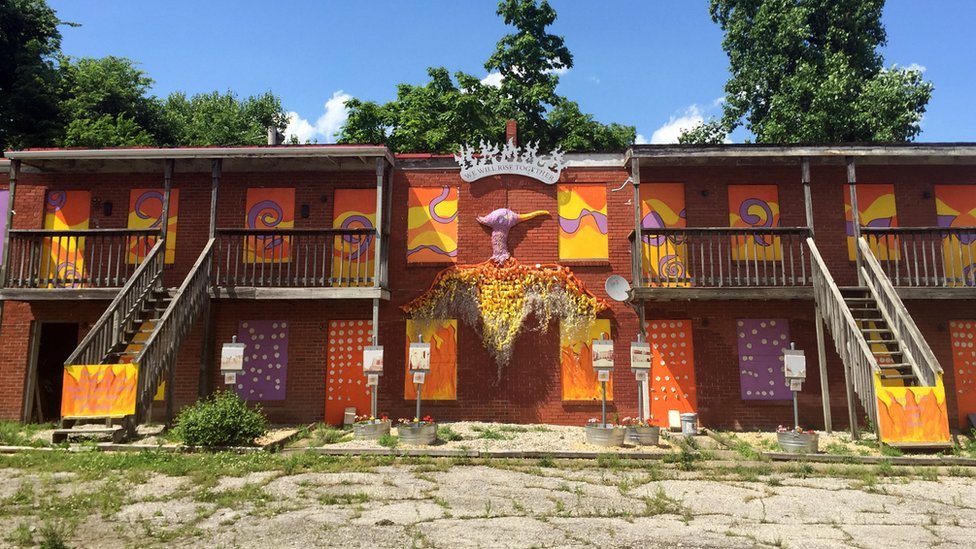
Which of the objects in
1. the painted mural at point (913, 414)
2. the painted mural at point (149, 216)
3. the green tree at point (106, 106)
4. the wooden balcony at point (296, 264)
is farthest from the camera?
the green tree at point (106, 106)

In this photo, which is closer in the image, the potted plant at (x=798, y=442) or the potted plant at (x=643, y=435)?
the potted plant at (x=798, y=442)

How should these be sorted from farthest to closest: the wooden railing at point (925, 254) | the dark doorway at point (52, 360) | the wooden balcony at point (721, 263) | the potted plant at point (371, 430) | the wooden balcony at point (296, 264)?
the dark doorway at point (52, 360)
the wooden balcony at point (296, 264)
the wooden railing at point (925, 254)
the wooden balcony at point (721, 263)
the potted plant at point (371, 430)

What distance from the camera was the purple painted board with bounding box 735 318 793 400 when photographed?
13.8 meters

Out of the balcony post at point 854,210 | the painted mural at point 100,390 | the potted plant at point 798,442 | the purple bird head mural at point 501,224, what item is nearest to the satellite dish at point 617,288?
the purple bird head mural at point 501,224

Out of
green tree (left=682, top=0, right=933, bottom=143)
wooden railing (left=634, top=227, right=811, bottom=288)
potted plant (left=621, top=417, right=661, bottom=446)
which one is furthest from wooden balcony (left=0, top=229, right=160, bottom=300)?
green tree (left=682, top=0, right=933, bottom=143)

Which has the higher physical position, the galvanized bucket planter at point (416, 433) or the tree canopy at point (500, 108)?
the tree canopy at point (500, 108)

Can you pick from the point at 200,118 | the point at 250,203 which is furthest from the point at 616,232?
the point at 200,118

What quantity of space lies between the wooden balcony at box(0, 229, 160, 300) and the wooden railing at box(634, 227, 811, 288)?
1072 cm

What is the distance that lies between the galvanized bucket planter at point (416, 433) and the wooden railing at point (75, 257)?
22.2 feet

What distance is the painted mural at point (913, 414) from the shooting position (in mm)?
10336

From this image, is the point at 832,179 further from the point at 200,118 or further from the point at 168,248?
the point at 200,118

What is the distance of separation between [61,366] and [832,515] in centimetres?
1695

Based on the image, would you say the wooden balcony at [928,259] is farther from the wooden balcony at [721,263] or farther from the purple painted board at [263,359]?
the purple painted board at [263,359]

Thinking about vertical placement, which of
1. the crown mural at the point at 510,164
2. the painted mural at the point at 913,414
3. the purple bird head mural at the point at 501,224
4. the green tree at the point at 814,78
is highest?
the green tree at the point at 814,78
